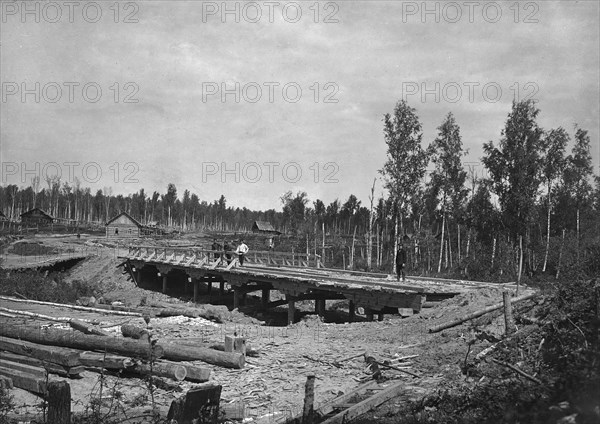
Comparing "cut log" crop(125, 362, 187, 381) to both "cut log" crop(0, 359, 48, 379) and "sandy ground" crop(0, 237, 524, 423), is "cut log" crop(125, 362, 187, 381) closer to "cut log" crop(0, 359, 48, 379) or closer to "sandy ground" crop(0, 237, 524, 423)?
"sandy ground" crop(0, 237, 524, 423)

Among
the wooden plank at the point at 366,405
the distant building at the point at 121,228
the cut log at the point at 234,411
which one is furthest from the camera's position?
the distant building at the point at 121,228

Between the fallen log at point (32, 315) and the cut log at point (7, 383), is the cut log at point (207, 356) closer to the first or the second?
the cut log at point (7, 383)

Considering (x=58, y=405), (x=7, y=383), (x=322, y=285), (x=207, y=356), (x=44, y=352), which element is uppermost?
(x=58, y=405)

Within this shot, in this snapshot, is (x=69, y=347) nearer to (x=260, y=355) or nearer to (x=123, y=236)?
(x=260, y=355)

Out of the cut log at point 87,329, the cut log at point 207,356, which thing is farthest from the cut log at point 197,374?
the cut log at point 87,329

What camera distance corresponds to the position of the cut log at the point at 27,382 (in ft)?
27.5

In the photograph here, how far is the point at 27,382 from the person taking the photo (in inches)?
336

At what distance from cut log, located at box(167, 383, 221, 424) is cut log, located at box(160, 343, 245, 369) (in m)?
4.50

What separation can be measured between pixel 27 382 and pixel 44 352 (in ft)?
2.62

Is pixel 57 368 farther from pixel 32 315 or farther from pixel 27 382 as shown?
pixel 32 315

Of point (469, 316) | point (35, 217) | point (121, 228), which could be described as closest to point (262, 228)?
point (121, 228)

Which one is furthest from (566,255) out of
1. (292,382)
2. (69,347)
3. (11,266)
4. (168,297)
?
(11,266)

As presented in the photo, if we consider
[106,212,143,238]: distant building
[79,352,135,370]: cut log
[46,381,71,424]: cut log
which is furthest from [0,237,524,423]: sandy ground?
[106,212,143,238]: distant building

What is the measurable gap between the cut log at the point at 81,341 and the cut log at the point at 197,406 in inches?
149
